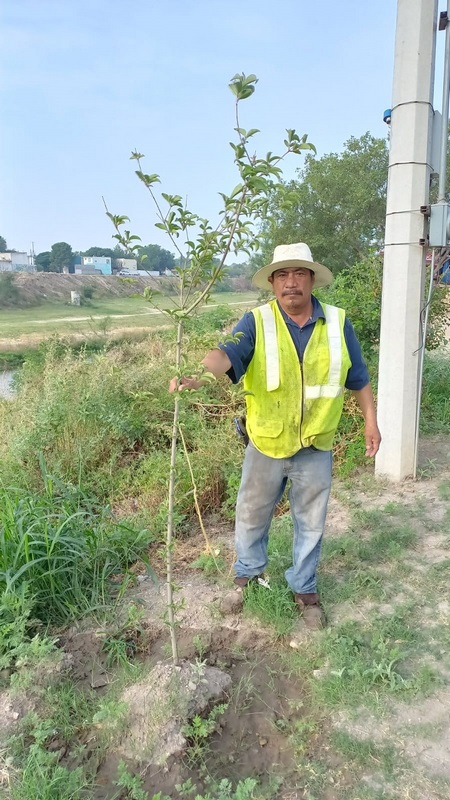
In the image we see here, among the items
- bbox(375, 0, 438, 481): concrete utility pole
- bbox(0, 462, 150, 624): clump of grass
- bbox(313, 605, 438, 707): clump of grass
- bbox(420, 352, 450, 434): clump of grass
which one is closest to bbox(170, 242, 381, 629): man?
bbox(313, 605, 438, 707): clump of grass

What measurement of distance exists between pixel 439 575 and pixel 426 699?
973 millimetres

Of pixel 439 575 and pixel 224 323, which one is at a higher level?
pixel 224 323

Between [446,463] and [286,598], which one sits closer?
[286,598]

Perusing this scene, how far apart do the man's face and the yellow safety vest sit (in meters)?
0.07

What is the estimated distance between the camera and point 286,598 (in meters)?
2.75

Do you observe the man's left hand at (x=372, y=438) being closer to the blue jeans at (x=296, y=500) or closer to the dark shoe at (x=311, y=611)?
the blue jeans at (x=296, y=500)

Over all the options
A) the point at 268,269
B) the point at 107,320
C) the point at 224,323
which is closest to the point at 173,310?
the point at 268,269

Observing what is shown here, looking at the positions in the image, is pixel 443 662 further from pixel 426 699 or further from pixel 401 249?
pixel 401 249

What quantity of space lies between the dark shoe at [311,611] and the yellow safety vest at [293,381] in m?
0.79

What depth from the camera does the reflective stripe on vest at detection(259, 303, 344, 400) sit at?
243cm

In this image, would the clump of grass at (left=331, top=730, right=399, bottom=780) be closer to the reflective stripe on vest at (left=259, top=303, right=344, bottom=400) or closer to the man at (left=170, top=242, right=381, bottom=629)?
the man at (left=170, top=242, right=381, bottom=629)

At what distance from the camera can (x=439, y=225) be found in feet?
12.8

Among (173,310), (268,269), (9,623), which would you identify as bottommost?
(9,623)

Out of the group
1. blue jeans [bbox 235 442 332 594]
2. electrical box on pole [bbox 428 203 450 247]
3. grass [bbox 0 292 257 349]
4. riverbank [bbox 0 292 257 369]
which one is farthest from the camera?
grass [bbox 0 292 257 349]
